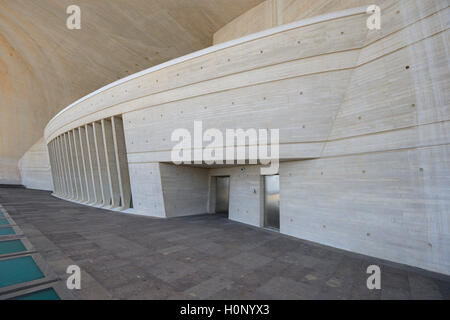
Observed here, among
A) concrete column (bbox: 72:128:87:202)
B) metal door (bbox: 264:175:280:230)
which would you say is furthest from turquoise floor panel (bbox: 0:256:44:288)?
concrete column (bbox: 72:128:87:202)

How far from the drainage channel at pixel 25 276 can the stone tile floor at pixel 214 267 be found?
0.72 feet

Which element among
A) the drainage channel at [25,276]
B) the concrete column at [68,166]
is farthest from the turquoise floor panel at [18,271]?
the concrete column at [68,166]

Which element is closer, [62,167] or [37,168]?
[62,167]

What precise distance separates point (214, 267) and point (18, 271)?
4.05m

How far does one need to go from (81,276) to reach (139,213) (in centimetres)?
822

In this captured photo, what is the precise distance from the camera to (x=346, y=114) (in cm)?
660

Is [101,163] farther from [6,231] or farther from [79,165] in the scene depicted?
[6,231]

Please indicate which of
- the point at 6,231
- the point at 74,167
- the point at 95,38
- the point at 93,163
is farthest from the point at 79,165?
the point at 6,231

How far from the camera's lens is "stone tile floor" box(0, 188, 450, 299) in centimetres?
382

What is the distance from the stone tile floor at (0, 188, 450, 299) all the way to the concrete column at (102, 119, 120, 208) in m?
5.74

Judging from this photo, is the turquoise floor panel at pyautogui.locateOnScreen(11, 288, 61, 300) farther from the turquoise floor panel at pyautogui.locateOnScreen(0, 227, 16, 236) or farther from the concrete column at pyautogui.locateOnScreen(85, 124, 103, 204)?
the concrete column at pyautogui.locateOnScreen(85, 124, 103, 204)

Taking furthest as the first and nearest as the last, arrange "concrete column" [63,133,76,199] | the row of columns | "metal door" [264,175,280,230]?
"concrete column" [63,133,76,199]
the row of columns
"metal door" [264,175,280,230]

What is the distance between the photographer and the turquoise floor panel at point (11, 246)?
5.52m

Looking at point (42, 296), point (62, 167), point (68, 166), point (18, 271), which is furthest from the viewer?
point (62, 167)
